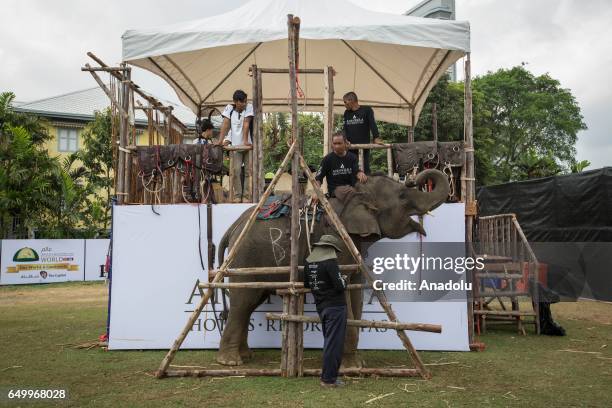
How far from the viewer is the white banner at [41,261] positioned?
22.3 metres

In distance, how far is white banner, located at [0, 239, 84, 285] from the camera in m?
22.3

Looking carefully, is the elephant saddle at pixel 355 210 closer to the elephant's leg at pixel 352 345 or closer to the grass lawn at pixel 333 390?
the elephant's leg at pixel 352 345

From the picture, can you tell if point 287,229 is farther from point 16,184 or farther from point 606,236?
point 16,184

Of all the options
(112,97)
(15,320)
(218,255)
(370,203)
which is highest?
(112,97)

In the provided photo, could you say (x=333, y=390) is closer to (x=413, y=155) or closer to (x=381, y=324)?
(x=381, y=324)

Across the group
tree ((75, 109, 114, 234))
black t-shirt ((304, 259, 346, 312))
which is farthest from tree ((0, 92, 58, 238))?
black t-shirt ((304, 259, 346, 312))

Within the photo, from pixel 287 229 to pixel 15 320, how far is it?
25.5 ft

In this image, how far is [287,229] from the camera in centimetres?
785

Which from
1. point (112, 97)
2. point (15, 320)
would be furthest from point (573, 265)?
point (15, 320)

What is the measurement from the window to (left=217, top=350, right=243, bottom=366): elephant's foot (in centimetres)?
3212

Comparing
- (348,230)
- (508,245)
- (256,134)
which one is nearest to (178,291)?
(256,134)

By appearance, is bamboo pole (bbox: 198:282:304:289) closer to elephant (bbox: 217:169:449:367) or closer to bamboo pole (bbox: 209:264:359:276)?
bamboo pole (bbox: 209:264:359:276)

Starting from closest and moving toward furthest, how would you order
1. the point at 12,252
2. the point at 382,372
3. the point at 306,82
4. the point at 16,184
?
1. the point at 382,372
2. the point at 306,82
3. the point at 12,252
4. the point at 16,184

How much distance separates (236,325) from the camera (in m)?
7.75
